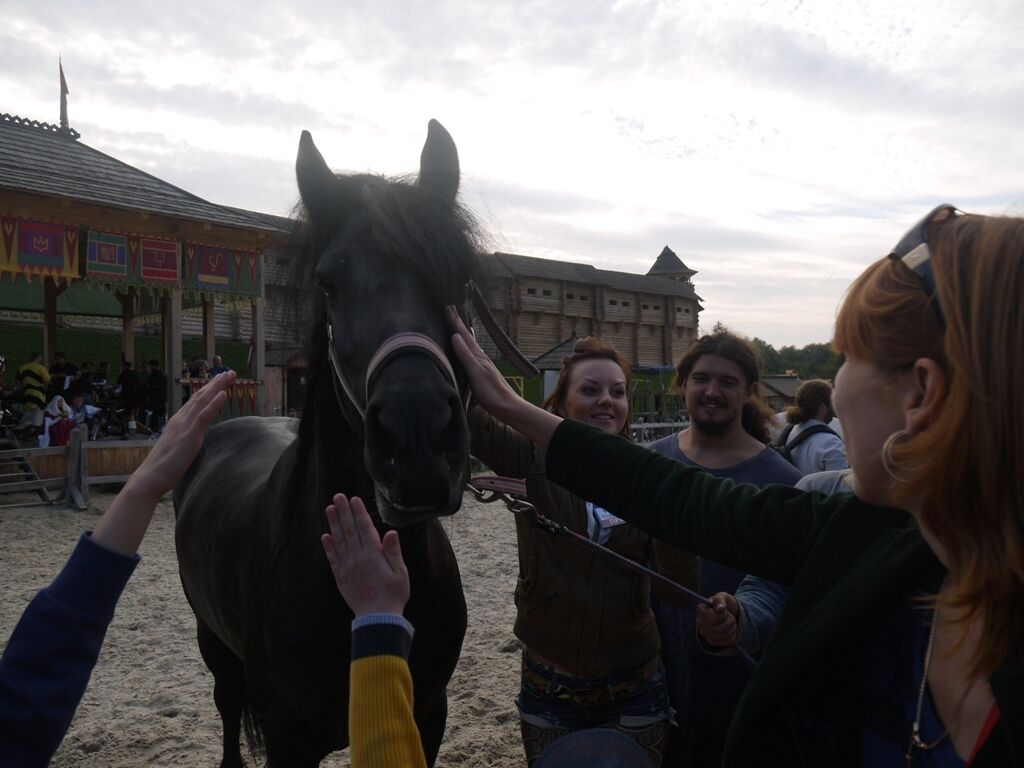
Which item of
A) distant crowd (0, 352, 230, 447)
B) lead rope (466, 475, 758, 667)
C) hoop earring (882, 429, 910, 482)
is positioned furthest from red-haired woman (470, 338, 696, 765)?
distant crowd (0, 352, 230, 447)

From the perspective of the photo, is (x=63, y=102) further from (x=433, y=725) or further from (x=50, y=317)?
(x=433, y=725)

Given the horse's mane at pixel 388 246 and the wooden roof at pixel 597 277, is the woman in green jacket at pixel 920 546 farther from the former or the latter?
the wooden roof at pixel 597 277

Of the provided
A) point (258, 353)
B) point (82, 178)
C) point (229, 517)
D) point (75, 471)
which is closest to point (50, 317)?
point (82, 178)

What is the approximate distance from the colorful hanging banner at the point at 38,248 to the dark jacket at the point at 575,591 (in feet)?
38.0

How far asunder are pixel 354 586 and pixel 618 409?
1673 mm

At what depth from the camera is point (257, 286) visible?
1386 centimetres

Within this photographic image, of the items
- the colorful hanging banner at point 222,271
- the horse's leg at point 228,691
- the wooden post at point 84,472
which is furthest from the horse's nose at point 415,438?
the colorful hanging banner at point 222,271

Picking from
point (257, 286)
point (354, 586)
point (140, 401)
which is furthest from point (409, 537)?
point (140, 401)

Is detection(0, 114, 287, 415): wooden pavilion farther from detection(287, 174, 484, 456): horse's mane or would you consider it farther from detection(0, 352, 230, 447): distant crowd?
detection(287, 174, 484, 456): horse's mane

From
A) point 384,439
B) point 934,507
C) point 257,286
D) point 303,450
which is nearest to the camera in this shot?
point 934,507

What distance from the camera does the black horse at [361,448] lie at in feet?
5.27

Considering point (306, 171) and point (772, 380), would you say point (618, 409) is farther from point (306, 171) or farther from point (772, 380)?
point (772, 380)

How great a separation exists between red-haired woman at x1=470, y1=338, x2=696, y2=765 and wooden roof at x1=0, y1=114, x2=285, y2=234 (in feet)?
37.5

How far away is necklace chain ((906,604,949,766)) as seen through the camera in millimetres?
1012
